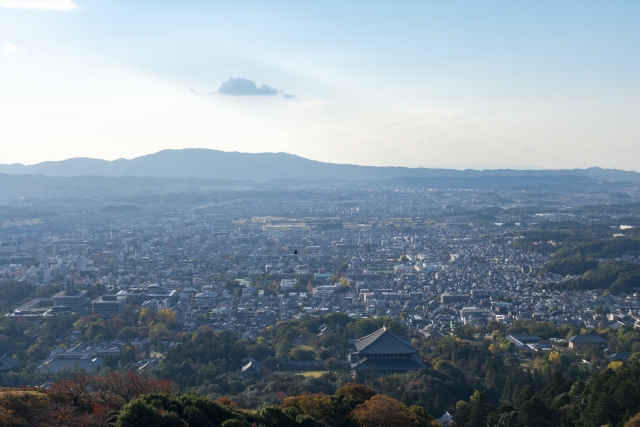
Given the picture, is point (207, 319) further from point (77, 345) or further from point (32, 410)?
point (32, 410)

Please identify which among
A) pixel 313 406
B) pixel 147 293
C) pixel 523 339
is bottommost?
pixel 147 293

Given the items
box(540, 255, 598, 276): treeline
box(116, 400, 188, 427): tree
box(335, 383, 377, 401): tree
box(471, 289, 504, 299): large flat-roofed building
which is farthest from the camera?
box(540, 255, 598, 276): treeline

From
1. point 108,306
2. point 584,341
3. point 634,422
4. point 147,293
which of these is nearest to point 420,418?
point 634,422

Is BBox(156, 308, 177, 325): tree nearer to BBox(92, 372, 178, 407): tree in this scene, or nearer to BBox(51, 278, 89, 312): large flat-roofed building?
Answer: BBox(51, 278, 89, 312): large flat-roofed building

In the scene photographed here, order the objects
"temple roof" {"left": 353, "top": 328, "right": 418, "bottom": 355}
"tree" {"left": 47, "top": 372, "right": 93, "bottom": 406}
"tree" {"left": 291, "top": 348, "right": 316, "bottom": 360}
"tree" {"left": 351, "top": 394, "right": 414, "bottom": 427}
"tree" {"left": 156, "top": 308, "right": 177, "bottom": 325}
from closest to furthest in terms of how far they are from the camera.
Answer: "tree" {"left": 47, "top": 372, "right": 93, "bottom": 406} < "tree" {"left": 351, "top": 394, "right": 414, "bottom": 427} < "temple roof" {"left": 353, "top": 328, "right": 418, "bottom": 355} < "tree" {"left": 291, "top": 348, "right": 316, "bottom": 360} < "tree" {"left": 156, "top": 308, "right": 177, "bottom": 325}

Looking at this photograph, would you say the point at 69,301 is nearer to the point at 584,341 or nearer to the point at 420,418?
the point at 584,341

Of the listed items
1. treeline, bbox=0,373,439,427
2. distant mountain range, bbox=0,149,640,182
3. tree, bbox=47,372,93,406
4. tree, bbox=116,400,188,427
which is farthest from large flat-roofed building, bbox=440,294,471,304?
distant mountain range, bbox=0,149,640,182

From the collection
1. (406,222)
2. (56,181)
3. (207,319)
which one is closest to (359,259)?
(207,319)
